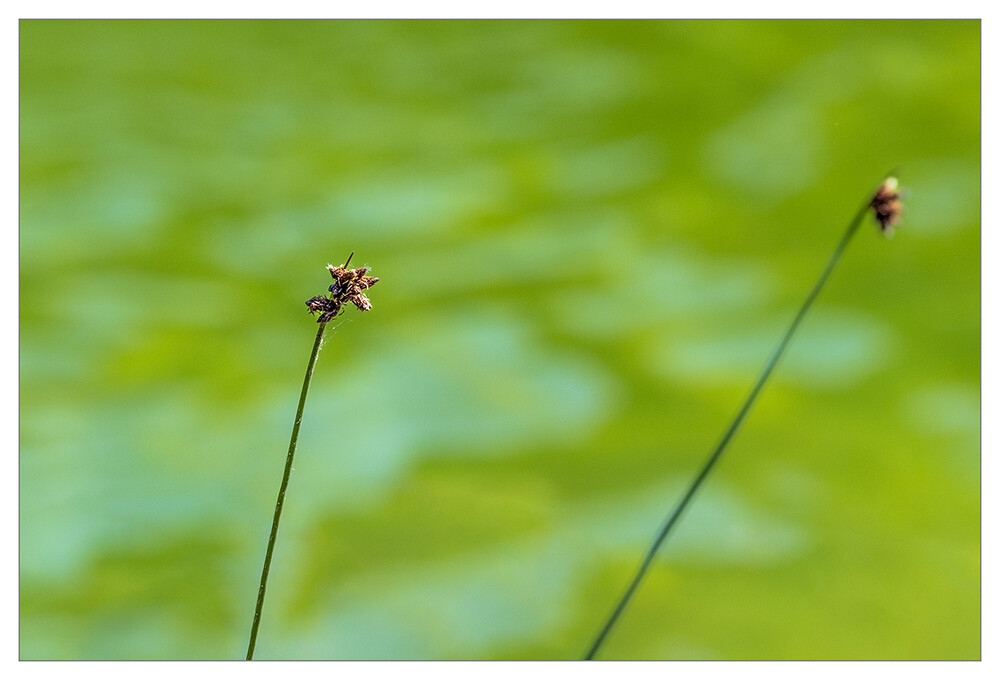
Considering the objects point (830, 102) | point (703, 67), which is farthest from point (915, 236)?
point (703, 67)

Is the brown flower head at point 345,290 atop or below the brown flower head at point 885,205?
below

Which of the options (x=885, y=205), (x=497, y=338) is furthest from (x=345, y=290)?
(x=497, y=338)

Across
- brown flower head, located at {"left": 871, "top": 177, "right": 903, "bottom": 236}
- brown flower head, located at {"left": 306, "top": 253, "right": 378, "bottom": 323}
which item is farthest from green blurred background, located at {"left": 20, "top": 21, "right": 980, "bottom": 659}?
brown flower head, located at {"left": 306, "top": 253, "right": 378, "bottom": 323}

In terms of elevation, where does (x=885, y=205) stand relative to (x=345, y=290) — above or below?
above

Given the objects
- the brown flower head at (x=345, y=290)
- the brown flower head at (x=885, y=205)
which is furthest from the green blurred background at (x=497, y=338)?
the brown flower head at (x=345, y=290)

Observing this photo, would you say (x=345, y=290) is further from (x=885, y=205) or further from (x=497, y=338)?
(x=497, y=338)

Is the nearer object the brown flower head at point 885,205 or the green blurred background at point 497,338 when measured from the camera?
the brown flower head at point 885,205

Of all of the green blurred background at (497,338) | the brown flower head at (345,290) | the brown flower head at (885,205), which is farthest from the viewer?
the green blurred background at (497,338)

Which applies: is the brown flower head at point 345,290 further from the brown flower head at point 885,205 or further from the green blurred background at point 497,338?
the green blurred background at point 497,338
